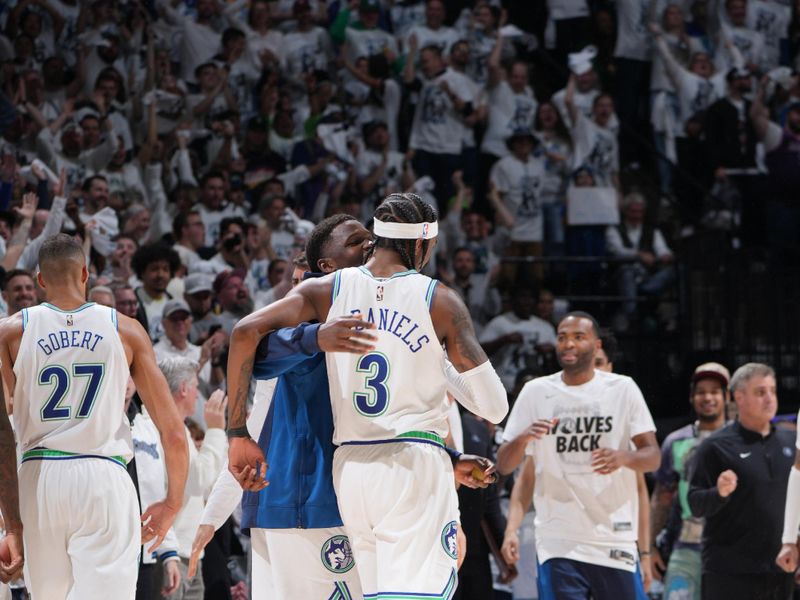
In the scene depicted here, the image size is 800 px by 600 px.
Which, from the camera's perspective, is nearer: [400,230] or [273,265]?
[400,230]

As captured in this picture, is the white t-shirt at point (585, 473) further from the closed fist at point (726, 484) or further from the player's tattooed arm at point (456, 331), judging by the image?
the player's tattooed arm at point (456, 331)

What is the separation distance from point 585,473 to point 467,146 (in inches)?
282

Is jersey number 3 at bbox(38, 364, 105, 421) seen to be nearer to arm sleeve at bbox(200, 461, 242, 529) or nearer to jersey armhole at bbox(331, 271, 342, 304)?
arm sleeve at bbox(200, 461, 242, 529)

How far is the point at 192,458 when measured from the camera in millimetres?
6973

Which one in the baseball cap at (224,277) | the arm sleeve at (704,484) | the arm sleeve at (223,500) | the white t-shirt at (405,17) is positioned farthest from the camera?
the white t-shirt at (405,17)

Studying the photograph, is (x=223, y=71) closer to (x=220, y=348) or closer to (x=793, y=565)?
(x=220, y=348)

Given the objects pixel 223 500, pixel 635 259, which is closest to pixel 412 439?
pixel 223 500

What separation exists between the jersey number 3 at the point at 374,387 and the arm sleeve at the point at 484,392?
0.28 m

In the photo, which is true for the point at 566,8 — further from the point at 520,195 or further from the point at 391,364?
the point at 391,364

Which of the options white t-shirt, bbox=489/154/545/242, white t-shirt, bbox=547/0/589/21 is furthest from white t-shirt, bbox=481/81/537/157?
white t-shirt, bbox=547/0/589/21

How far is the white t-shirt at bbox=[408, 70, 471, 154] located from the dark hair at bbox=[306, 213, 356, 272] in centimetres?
859

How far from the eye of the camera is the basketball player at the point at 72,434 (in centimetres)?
498

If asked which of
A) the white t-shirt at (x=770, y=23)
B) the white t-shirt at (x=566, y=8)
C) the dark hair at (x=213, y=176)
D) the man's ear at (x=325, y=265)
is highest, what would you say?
the white t-shirt at (x=566, y=8)

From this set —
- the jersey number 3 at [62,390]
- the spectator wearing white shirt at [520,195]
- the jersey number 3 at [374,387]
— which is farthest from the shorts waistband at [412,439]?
the spectator wearing white shirt at [520,195]
